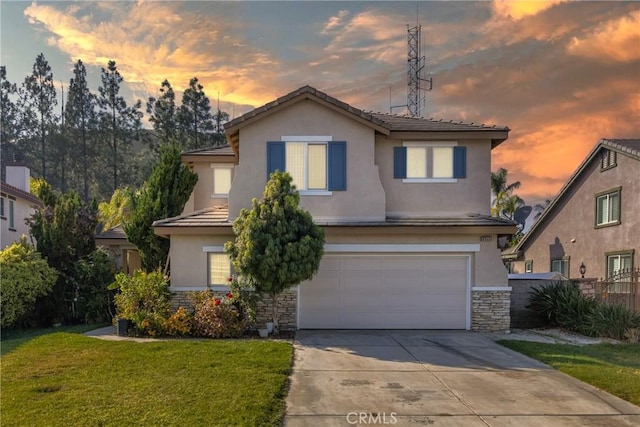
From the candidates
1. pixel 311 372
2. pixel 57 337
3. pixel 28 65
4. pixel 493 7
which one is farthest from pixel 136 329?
pixel 28 65

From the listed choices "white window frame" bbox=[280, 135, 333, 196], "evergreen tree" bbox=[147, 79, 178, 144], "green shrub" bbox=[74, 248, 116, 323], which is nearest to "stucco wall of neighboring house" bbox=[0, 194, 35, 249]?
"green shrub" bbox=[74, 248, 116, 323]

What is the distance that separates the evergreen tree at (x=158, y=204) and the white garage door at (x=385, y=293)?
Result: 17.2 ft

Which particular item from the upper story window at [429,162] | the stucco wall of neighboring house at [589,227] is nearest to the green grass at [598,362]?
the upper story window at [429,162]

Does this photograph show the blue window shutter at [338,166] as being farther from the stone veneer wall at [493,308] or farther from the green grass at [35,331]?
the green grass at [35,331]

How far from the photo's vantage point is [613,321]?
39.2ft

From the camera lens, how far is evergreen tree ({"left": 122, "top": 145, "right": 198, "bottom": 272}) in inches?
568

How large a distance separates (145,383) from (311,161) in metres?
7.97

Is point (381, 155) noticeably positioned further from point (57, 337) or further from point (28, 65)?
point (28, 65)

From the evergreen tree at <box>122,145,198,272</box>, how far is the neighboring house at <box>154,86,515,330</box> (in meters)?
1.80

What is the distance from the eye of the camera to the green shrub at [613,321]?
11837 mm

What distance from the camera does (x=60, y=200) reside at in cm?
1583

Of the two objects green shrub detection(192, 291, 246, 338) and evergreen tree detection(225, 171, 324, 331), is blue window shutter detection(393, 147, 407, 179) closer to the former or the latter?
evergreen tree detection(225, 171, 324, 331)

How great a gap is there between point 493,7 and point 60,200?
16.2 metres

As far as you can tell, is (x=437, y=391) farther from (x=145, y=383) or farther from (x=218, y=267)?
(x=218, y=267)
